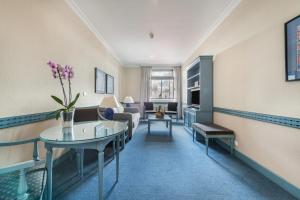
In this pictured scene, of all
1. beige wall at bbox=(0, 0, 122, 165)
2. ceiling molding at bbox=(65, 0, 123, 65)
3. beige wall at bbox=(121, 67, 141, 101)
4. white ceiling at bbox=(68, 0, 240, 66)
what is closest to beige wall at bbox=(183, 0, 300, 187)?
white ceiling at bbox=(68, 0, 240, 66)

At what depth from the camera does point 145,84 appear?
24.1ft

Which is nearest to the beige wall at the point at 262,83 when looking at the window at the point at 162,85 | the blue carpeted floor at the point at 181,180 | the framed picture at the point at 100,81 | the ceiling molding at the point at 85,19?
the blue carpeted floor at the point at 181,180

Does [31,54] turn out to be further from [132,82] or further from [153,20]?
[132,82]

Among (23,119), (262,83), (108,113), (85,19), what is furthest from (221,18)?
(23,119)

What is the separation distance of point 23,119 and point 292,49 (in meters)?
3.24

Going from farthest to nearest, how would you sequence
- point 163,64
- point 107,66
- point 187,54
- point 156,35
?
point 163,64 → point 187,54 → point 107,66 → point 156,35

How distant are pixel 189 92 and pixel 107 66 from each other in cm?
309

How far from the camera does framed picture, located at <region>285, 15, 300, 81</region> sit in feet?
5.05

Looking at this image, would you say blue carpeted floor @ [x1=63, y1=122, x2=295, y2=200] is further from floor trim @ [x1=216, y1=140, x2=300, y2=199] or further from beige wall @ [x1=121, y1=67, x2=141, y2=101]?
beige wall @ [x1=121, y1=67, x2=141, y2=101]

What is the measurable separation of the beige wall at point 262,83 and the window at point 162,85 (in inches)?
179

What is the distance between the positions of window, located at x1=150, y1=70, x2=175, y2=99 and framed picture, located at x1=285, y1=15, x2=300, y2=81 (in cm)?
593

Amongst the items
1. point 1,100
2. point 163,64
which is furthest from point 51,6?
point 163,64

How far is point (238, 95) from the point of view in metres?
2.58

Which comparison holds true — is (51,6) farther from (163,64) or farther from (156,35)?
(163,64)
